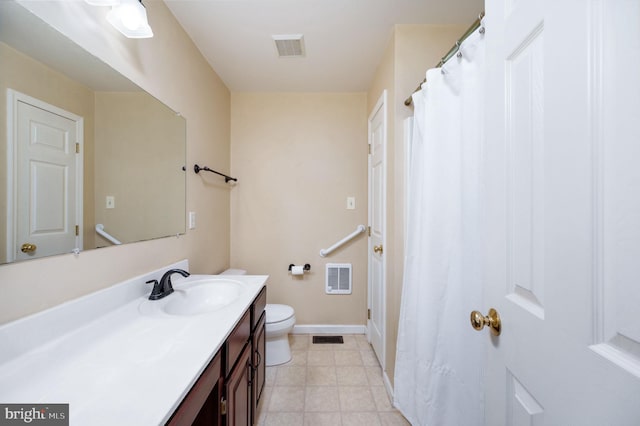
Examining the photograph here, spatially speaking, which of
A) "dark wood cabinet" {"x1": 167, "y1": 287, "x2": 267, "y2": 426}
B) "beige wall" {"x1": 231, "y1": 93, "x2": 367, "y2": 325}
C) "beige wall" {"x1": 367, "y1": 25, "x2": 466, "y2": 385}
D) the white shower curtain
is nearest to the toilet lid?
"beige wall" {"x1": 231, "y1": 93, "x2": 367, "y2": 325}

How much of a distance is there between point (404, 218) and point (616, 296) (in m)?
1.13

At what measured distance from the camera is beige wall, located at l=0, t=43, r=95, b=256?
0.63 meters

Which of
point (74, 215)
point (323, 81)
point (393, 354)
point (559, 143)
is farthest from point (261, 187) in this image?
point (559, 143)

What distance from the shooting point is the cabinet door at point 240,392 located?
34.5 inches

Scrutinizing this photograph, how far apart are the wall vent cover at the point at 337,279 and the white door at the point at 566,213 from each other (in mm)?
1683

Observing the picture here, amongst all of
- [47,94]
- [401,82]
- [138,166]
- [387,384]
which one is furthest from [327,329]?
[47,94]

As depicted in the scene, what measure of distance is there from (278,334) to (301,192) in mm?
1265

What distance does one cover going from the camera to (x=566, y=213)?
428mm

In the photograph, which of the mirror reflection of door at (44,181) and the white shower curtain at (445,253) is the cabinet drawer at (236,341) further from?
the white shower curtain at (445,253)

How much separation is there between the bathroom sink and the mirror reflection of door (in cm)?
46

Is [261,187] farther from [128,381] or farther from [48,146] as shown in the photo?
[128,381]

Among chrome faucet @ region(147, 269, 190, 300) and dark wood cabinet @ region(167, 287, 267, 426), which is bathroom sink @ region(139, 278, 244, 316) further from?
dark wood cabinet @ region(167, 287, 267, 426)

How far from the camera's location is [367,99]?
89.7 inches

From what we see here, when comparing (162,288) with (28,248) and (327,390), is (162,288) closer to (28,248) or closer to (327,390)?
(28,248)
